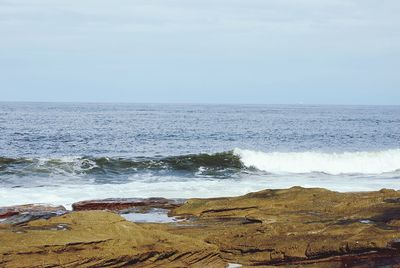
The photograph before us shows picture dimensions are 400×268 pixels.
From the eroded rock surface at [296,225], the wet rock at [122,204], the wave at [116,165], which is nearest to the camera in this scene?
the eroded rock surface at [296,225]

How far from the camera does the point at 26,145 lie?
44625mm

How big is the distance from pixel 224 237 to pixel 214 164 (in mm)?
25308

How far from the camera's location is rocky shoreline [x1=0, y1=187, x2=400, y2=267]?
9.69 metres

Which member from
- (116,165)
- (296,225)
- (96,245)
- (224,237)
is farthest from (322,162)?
(96,245)

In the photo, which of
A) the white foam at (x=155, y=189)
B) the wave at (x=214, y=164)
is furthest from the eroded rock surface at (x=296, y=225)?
the wave at (x=214, y=164)

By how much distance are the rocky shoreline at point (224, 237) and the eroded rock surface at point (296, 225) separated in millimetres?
16

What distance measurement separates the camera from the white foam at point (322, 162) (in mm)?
36625

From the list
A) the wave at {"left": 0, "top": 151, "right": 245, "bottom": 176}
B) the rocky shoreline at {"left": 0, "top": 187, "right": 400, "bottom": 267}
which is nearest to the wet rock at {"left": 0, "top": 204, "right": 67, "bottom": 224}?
the rocky shoreline at {"left": 0, "top": 187, "right": 400, "bottom": 267}

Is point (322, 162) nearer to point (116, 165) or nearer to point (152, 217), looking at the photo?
point (116, 165)

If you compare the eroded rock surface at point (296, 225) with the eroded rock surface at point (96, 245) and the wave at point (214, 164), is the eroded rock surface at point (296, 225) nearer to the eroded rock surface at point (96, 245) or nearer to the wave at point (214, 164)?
the eroded rock surface at point (96, 245)

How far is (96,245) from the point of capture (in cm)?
987

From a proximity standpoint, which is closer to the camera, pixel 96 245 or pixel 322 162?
pixel 96 245

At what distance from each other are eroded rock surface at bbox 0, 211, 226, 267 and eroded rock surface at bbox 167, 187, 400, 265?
0.74m

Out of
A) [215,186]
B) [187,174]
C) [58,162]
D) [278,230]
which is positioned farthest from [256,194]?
[58,162]
